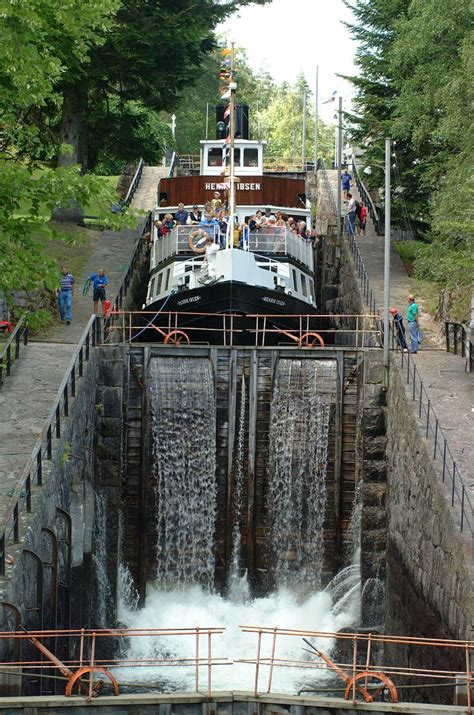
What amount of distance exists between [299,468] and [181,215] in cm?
1177

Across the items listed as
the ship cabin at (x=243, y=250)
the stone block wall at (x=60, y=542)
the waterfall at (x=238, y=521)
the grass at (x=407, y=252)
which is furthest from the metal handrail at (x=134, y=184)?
the stone block wall at (x=60, y=542)

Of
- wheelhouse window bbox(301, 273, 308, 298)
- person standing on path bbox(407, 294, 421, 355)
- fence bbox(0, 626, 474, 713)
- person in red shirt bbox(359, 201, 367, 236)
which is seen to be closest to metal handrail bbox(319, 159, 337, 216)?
person in red shirt bbox(359, 201, 367, 236)

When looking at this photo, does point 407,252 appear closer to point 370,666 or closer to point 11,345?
point 11,345

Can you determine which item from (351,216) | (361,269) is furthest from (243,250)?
(351,216)

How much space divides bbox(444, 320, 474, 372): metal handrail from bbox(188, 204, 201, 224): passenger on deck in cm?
839

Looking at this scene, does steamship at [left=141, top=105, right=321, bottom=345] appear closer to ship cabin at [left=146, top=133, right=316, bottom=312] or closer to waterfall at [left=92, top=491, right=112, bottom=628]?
ship cabin at [left=146, top=133, right=316, bottom=312]

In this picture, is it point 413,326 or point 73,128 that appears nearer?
point 413,326

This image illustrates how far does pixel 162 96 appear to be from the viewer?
4803cm

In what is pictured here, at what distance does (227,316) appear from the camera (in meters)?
35.2

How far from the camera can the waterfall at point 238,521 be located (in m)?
32.4

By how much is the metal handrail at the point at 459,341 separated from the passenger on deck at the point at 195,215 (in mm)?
8389

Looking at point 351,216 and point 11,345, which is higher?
point 351,216

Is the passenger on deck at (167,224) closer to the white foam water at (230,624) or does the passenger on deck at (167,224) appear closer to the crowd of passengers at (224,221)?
the crowd of passengers at (224,221)

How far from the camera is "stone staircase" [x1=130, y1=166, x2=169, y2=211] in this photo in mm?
52750
